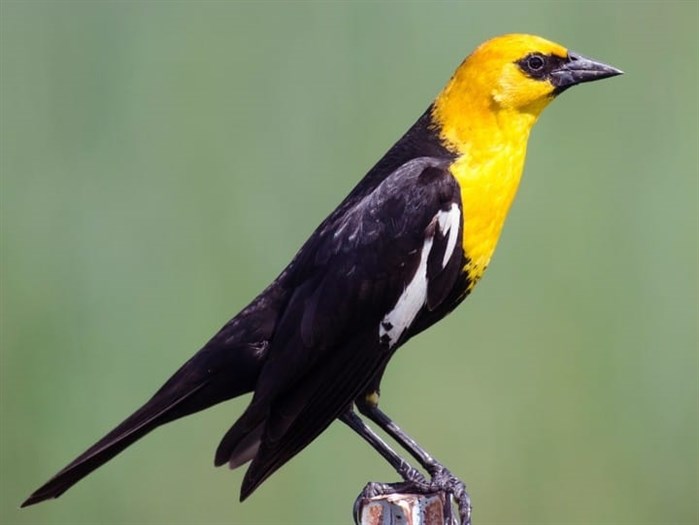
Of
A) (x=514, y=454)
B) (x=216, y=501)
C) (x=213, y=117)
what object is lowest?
(x=216, y=501)

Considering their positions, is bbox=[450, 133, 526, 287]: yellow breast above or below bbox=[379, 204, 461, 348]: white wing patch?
above

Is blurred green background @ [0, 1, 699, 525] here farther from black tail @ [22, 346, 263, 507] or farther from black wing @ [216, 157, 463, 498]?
black wing @ [216, 157, 463, 498]

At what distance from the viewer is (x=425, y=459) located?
3688 mm

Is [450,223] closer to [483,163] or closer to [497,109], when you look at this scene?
[483,163]

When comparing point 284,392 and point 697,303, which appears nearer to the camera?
point 284,392

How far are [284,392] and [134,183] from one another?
119 cm

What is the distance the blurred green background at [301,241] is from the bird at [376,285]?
0.67 m

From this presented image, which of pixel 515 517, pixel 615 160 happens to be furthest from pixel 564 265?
pixel 515 517

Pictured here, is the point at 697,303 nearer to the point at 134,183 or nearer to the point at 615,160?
the point at 615,160

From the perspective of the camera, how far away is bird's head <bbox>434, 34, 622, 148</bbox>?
371 centimetres

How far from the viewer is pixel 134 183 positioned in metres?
4.44

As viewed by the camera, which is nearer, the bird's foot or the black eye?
the bird's foot

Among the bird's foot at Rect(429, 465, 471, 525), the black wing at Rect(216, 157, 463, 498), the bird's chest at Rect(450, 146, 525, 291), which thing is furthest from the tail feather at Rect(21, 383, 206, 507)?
the bird's chest at Rect(450, 146, 525, 291)

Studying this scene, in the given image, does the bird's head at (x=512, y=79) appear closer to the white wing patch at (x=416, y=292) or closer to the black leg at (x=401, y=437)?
the white wing patch at (x=416, y=292)
